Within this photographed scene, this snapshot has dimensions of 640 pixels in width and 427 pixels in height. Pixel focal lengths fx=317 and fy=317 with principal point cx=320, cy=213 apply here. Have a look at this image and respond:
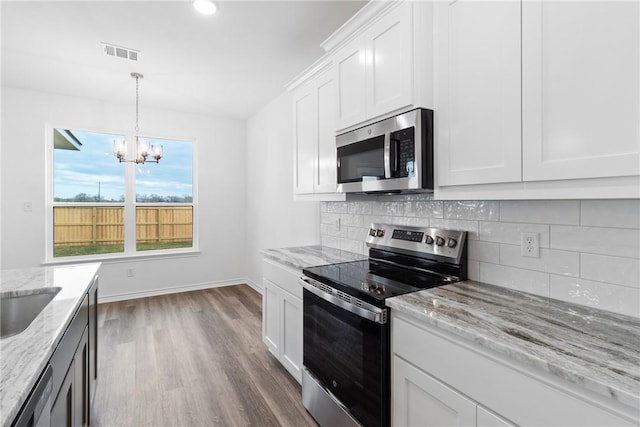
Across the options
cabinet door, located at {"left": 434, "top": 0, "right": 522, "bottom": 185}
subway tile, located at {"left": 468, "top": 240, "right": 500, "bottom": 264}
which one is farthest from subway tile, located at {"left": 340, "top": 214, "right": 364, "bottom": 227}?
cabinet door, located at {"left": 434, "top": 0, "right": 522, "bottom": 185}

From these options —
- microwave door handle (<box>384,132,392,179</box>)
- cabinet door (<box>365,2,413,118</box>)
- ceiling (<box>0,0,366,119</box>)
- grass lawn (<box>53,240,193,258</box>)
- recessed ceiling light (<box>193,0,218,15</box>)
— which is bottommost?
grass lawn (<box>53,240,193,258</box>)

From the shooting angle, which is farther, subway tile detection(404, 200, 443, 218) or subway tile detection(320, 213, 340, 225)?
subway tile detection(320, 213, 340, 225)

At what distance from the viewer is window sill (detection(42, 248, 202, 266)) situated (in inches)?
158

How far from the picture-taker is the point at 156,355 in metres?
2.73

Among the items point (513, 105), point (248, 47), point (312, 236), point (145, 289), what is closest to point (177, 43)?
point (248, 47)

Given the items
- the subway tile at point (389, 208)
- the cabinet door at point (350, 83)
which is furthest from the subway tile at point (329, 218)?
the cabinet door at point (350, 83)

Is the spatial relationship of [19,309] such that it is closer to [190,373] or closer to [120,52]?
[190,373]

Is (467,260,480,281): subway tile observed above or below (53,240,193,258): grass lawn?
above

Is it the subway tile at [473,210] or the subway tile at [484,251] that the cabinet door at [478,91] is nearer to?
the subway tile at [473,210]

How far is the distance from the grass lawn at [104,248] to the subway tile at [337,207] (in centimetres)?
285

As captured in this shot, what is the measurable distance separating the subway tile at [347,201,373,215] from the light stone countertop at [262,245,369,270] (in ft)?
1.11

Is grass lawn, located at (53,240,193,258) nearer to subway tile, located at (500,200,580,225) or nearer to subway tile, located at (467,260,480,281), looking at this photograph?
subway tile, located at (467,260,480,281)

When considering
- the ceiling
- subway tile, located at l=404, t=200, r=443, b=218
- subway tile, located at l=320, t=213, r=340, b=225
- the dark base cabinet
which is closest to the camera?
the dark base cabinet

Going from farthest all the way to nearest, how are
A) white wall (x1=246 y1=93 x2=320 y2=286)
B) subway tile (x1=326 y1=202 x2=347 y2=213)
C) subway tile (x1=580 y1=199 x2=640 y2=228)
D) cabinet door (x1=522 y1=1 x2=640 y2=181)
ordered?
white wall (x1=246 y1=93 x2=320 y2=286) → subway tile (x1=326 y1=202 x2=347 y2=213) → subway tile (x1=580 y1=199 x2=640 y2=228) → cabinet door (x1=522 y1=1 x2=640 y2=181)
